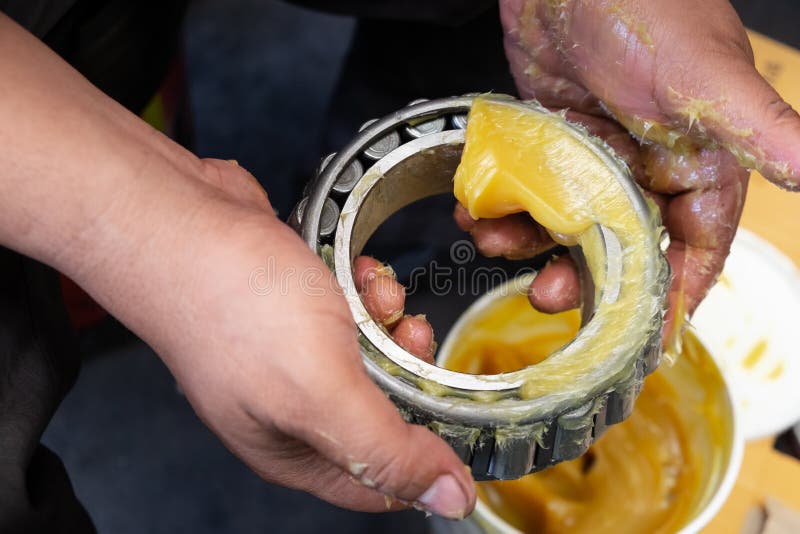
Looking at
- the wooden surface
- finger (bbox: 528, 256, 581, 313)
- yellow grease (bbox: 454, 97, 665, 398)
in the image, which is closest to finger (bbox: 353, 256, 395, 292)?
yellow grease (bbox: 454, 97, 665, 398)

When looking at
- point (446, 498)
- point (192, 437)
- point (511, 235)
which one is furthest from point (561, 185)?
point (192, 437)

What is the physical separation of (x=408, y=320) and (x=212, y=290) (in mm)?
385

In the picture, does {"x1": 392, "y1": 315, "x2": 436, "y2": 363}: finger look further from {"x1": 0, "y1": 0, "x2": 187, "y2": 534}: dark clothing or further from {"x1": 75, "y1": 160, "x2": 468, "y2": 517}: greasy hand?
{"x1": 0, "y1": 0, "x2": 187, "y2": 534}: dark clothing

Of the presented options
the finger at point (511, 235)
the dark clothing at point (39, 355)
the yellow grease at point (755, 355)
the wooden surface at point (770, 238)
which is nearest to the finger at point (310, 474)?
the dark clothing at point (39, 355)

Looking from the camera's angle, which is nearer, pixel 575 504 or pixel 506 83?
pixel 575 504

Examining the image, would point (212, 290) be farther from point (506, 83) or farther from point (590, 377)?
point (506, 83)

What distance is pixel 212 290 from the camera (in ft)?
2.54

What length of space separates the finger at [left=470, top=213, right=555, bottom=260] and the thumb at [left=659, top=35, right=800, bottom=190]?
0.98 feet

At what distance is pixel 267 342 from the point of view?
762mm

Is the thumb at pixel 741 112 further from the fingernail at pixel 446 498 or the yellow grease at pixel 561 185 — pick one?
the fingernail at pixel 446 498

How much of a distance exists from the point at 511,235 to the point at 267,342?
598 millimetres

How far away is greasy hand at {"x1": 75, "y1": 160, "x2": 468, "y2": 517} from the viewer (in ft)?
2.50

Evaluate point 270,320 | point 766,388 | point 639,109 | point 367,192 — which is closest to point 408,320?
point 367,192

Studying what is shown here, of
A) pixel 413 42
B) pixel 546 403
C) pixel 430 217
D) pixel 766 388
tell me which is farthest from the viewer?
pixel 430 217
